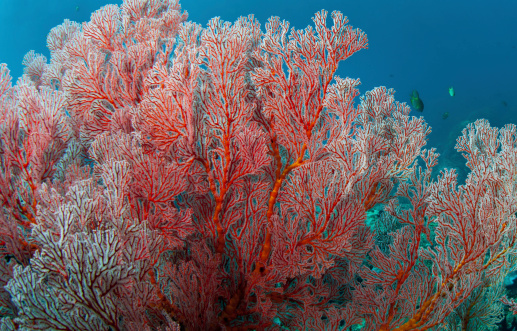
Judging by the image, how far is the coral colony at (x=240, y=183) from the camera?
2154mm

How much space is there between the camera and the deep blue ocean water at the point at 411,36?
51.6 metres

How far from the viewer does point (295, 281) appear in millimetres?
3016

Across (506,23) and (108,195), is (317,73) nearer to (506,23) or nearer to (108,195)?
(108,195)

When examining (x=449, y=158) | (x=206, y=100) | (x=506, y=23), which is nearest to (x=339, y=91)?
(x=206, y=100)

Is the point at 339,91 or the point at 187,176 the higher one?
the point at 339,91

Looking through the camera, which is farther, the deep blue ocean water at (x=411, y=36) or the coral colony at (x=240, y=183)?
the deep blue ocean water at (x=411, y=36)

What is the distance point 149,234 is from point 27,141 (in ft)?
5.69

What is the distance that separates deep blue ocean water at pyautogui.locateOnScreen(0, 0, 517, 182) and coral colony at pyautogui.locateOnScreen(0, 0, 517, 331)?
48.1 metres

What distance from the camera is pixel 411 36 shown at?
66062 millimetres

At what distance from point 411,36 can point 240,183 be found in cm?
8109

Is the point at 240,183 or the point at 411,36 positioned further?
the point at 411,36

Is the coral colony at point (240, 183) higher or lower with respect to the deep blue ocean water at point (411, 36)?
lower

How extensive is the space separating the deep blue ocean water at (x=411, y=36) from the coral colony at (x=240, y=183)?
48133 mm

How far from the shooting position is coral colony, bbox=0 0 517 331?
215 cm
